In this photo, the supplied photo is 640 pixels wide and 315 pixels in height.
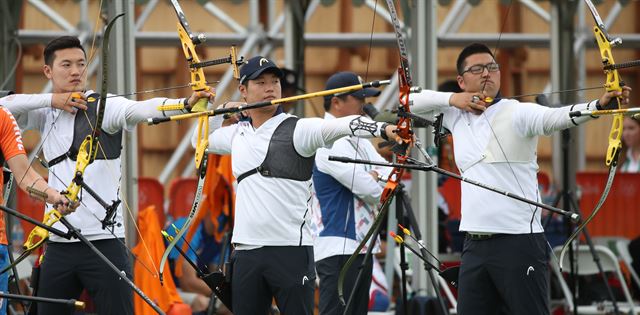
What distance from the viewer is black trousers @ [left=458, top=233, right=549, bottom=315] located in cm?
673

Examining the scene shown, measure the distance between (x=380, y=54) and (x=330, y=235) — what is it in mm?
5835

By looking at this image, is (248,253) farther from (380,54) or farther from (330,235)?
(380,54)

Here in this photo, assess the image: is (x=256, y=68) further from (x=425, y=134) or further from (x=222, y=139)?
(x=425, y=134)

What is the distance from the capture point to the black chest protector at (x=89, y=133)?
6.98m

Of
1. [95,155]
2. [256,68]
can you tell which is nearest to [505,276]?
[256,68]

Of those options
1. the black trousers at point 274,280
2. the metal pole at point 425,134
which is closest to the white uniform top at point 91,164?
the black trousers at point 274,280

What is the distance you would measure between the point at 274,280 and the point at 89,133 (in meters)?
1.23

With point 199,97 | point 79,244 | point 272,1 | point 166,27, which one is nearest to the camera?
point 199,97

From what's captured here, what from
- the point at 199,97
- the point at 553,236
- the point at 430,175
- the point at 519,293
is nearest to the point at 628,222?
the point at 553,236

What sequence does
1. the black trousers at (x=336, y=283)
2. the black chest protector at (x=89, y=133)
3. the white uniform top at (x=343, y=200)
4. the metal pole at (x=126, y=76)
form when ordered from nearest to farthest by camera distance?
1. the black chest protector at (x=89, y=133)
2. the black trousers at (x=336, y=283)
3. the white uniform top at (x=343, y=200)
4. the metal pole at (x=126, y=76)

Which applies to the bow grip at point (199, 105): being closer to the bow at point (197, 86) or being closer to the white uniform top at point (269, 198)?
the bow at point (197, 86)

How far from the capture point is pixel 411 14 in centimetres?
927

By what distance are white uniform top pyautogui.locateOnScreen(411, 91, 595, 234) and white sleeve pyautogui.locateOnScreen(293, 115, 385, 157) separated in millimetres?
806

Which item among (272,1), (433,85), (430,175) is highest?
(272,1)
